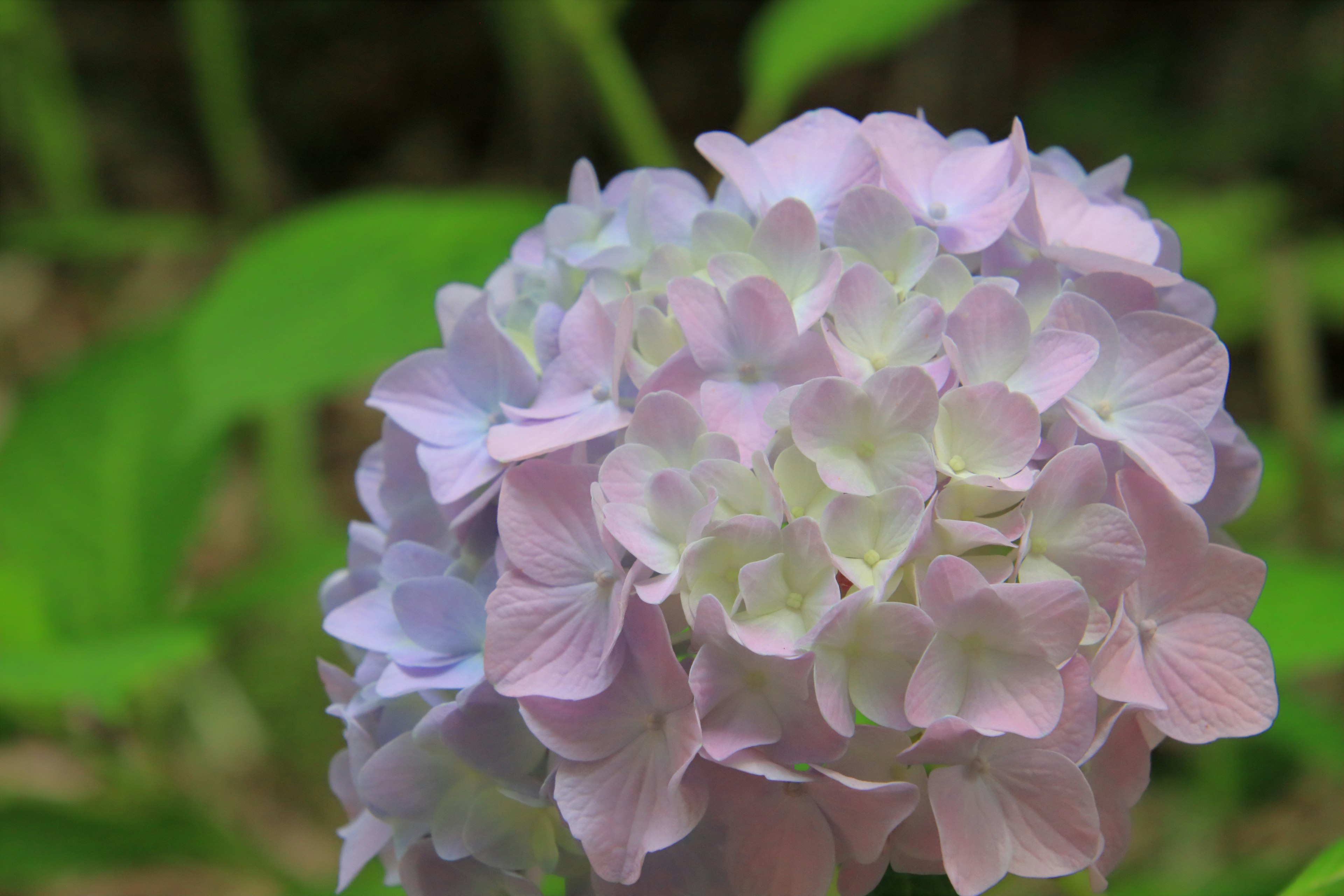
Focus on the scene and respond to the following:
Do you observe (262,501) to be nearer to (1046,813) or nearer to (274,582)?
(274,582)

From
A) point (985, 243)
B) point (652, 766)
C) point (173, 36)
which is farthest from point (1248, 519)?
point (173, 36)

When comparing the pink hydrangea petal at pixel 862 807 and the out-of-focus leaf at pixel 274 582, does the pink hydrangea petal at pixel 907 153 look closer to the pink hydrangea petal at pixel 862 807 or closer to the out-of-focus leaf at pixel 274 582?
the pink hydrangea petal at pixel 862 807

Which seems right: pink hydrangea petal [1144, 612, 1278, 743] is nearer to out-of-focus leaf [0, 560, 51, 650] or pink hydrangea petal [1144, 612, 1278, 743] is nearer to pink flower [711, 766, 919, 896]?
pink flower [711, 766, 919, 896]

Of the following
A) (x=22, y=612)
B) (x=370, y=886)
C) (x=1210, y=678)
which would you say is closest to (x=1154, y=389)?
(x=1210, y=678)

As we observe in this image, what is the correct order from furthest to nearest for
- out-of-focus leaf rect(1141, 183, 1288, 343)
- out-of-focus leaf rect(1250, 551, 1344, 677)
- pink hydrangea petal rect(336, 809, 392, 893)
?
out-of-focus leaf rect(1141, 183, 1288, 343) → out-of-focus leaf rect(1250, 551, 1344, 677) → pink hydrangea petal rect(336, 809, 392, 893)

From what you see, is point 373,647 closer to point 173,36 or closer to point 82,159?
point 82,159

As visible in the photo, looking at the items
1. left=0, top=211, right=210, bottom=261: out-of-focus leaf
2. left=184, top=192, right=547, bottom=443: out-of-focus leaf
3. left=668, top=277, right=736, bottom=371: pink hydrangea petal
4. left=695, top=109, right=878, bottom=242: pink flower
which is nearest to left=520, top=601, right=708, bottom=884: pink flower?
left=668, top=277, right=736, bottom=371: pink hydrangea petal
